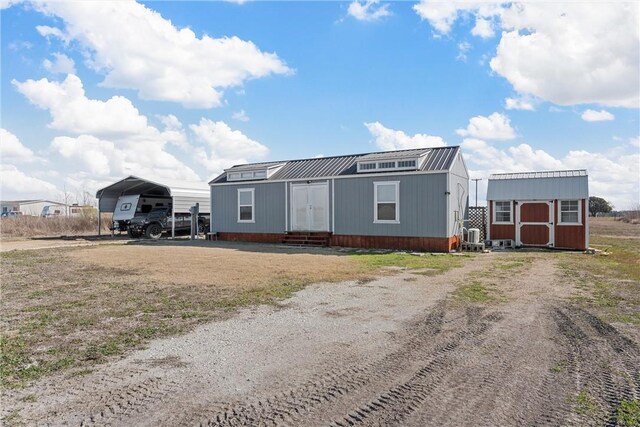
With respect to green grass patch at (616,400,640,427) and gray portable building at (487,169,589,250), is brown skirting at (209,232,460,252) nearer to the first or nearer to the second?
gray portable building at (487,169,589,250)

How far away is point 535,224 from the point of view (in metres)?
17.7

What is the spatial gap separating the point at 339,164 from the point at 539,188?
26.4 ft

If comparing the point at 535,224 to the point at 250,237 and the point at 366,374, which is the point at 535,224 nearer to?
the point at 250,237

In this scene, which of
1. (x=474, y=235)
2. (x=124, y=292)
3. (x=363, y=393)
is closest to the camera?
(x=363, y=393)

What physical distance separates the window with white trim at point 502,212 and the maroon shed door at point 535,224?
39 cm

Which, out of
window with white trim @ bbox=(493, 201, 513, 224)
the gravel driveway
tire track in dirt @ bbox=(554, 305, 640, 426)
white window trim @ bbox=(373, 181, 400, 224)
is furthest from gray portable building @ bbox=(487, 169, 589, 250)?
tire track in dirt @ bbox=(554, 305, 640, 426)

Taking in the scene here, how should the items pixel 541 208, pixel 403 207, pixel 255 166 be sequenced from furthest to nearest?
pixel 255 166
pixel 541 208
pixel 403 207

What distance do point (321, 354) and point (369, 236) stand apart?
12.5m

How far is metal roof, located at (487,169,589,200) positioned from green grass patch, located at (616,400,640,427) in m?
15.3

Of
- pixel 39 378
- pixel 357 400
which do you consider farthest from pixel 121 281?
pixel 357 400

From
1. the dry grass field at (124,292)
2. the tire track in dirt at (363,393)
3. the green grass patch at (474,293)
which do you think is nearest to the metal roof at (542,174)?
the dry grass field at (124,292)

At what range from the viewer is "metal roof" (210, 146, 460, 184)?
1623 cm

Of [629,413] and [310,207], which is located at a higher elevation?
[310,207]

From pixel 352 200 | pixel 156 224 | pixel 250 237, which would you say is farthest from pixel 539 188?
pixel 156 224
